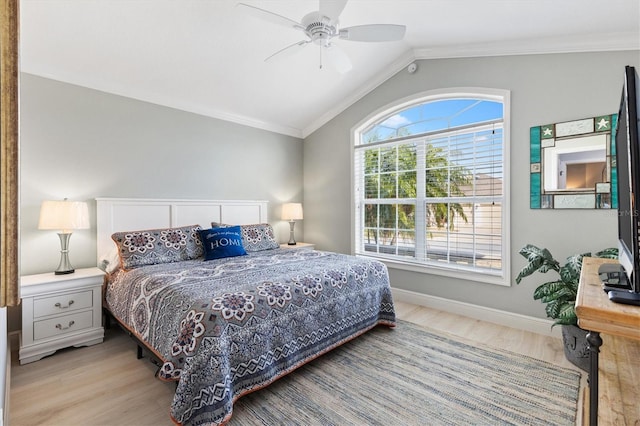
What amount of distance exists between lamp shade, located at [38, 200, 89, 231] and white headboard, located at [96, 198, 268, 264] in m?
0.44

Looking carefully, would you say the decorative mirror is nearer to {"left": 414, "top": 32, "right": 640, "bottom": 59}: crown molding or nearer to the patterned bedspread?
{"left": 414, "top": 32, "right": 640, "bottom": 59}: crown molding

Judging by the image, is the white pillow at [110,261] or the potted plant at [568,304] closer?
the potted plant at [568,304]

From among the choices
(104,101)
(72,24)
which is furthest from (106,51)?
(104,101)

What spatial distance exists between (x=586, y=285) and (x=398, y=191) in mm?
3009

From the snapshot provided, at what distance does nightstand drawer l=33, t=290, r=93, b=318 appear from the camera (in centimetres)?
241

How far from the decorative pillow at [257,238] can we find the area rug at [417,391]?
5.15ft

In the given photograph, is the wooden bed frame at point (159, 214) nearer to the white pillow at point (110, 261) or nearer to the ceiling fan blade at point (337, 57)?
the white pillow at point (110, 261)

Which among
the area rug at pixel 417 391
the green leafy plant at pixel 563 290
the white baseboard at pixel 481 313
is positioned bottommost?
the area rug at pixel 417 391

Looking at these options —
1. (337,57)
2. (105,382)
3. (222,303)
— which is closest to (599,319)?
(222,303)

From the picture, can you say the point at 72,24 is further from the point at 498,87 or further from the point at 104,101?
the point at 498,87

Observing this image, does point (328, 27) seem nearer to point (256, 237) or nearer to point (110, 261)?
point (256, 237)

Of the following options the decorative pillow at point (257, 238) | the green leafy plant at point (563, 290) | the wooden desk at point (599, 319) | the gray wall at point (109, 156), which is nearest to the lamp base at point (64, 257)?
the gray wall at point (109, 156)

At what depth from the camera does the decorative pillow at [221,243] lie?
121 inches

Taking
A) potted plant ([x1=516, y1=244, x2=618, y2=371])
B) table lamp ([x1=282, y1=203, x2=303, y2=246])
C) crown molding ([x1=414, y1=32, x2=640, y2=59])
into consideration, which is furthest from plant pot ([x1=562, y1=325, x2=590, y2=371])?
table lamp ([x1=282, y1=203, x2=303, y2=246])
